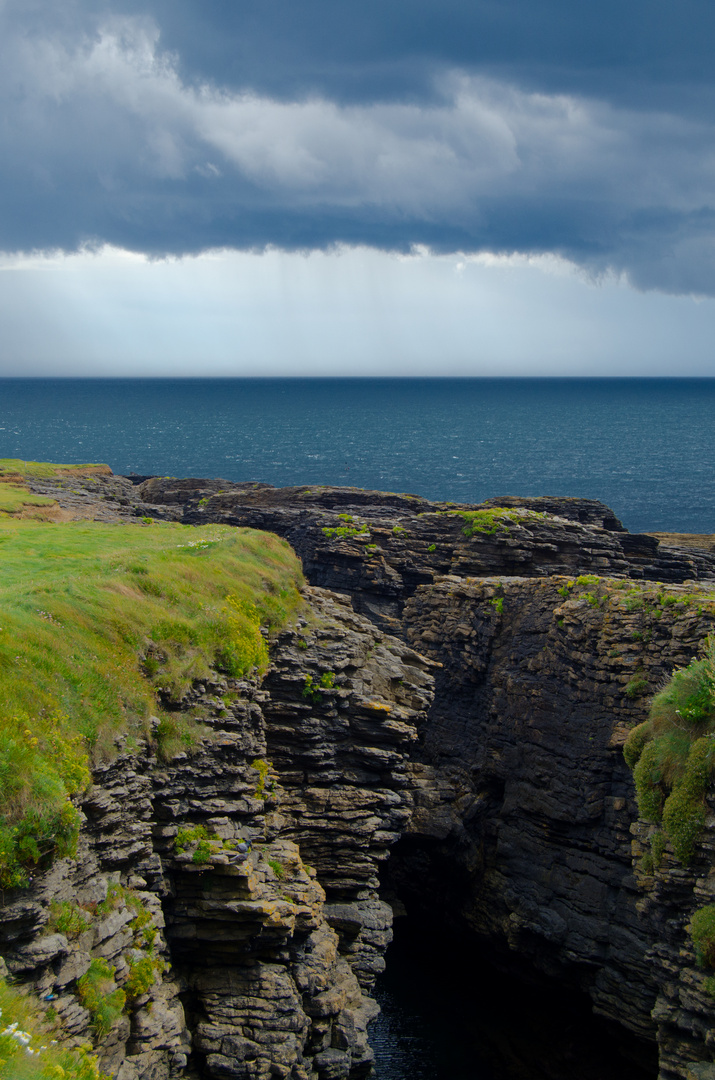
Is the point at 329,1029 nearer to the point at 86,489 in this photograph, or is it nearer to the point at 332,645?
the point at 332,645

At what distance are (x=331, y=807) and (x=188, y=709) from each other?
798 cm

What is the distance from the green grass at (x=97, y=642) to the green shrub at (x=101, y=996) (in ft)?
9.54

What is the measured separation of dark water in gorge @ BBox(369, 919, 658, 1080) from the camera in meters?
33.8

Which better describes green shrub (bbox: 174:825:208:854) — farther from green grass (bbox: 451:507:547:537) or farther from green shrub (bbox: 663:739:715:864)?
green grass (bbox: 451:507:547:537)

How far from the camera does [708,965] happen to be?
25188 millimetres

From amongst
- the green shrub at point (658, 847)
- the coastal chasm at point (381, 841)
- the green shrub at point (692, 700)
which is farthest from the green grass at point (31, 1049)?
the green shrub at point (692, 700)

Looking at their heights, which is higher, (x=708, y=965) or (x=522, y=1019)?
(x=708, y=965)

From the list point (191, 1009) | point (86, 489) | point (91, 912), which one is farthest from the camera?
point (86, 489)

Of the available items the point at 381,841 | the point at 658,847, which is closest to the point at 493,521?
the point at 381,841

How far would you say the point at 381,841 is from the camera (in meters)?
32.0

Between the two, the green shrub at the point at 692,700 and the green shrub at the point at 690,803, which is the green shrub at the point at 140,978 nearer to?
the green shrub at the point at 690,803

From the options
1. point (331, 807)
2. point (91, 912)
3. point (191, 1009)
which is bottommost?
point (191, 1009)

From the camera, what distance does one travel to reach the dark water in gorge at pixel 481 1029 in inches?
1330

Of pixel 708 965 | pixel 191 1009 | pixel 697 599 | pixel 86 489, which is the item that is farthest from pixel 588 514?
pixel 191 1009
